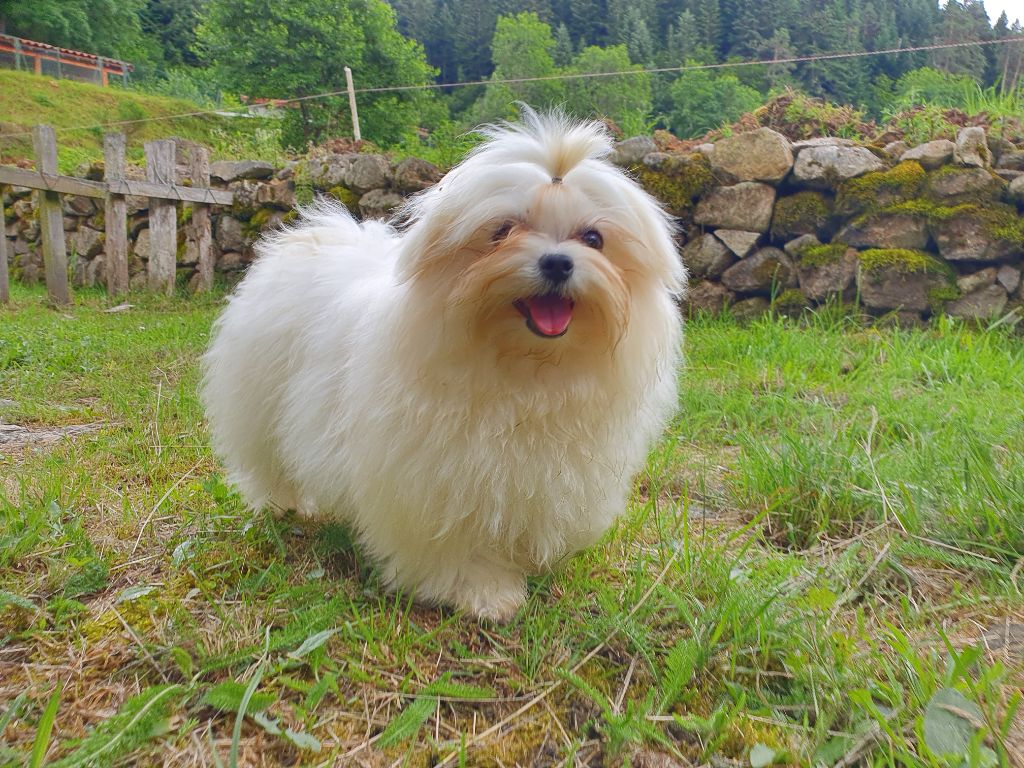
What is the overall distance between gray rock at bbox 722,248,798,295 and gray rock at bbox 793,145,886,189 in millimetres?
645

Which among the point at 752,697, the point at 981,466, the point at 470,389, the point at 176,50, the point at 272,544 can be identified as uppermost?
the point at 176,50

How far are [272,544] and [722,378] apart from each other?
2.98 meters

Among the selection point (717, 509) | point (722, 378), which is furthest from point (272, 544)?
point (722, 378)

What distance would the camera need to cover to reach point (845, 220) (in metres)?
5.72

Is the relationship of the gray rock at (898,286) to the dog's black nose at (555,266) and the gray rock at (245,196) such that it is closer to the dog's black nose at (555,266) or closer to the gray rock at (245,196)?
the dog's black nose at (555,266)

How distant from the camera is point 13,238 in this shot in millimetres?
10859

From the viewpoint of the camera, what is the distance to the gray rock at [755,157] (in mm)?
5770

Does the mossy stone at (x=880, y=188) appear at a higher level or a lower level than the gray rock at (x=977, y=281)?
higher

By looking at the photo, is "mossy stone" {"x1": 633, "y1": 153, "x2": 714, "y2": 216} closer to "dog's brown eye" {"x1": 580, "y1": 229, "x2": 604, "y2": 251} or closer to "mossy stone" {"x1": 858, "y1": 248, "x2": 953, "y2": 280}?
"mossy stone" {"x1": 858, "y1": 248, "x2": 953, "y2": 280}

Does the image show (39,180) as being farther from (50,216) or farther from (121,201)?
(121,201)

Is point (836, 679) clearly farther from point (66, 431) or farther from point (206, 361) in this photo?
point (66, 431)

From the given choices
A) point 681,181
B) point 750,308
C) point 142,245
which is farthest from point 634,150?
point 142,245

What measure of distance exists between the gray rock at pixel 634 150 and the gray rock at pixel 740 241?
3.50 feet

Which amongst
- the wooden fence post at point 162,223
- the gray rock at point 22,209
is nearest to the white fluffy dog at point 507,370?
the wooden fence post at point 162,223
